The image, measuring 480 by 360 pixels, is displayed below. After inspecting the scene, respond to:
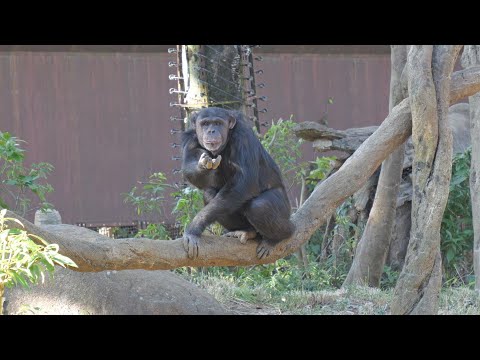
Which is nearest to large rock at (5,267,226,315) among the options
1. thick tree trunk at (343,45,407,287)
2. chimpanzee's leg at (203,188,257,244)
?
chimpanzee's leg at (203,188,257,244)

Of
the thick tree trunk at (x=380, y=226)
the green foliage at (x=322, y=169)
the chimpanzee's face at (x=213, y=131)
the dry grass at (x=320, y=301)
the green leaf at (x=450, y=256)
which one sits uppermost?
the chimpanzee's face at (x=213, y=131)

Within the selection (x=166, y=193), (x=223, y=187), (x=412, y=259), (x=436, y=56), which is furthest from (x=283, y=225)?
→ (x=166, y=193)

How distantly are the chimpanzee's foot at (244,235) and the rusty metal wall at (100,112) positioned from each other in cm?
531

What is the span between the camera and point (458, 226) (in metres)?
9.19

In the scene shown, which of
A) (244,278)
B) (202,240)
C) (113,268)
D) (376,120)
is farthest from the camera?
(376,120)

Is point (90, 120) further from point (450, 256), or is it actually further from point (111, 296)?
point (450, 256)

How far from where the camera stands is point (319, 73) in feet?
38.4

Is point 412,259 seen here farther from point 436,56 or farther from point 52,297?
point 52,297

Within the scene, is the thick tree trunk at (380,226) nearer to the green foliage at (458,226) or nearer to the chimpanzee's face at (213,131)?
the green foliage at (458,226)

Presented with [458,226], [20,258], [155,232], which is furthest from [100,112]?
[20,258]

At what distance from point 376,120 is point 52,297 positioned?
261 inches

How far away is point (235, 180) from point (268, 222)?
38cm

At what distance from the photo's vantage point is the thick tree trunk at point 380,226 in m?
8.23

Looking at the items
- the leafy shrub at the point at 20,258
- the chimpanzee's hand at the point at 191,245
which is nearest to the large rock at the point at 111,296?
→ the chimpanzee's hand at the point at 191,245
